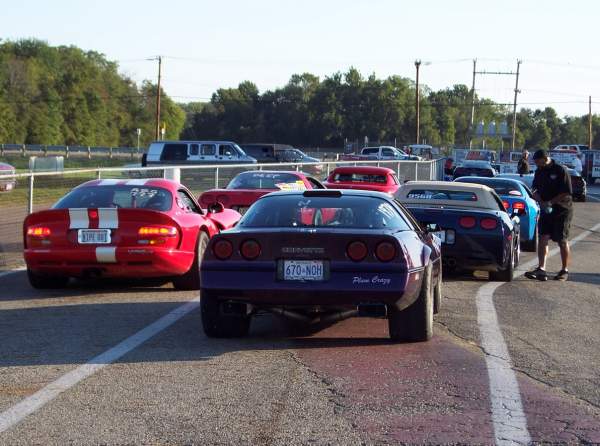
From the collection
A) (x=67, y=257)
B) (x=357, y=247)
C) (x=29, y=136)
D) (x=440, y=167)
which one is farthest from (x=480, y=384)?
A: (x=29, y=136)

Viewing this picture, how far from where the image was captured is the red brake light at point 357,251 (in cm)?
804

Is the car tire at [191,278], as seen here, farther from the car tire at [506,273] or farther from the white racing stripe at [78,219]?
the car tire at [506,273]

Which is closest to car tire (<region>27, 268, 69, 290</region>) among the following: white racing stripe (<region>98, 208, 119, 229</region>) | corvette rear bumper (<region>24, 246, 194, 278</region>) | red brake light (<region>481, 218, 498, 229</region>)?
corvette rear bumper (<region>24, 246, 194, 278</region>)

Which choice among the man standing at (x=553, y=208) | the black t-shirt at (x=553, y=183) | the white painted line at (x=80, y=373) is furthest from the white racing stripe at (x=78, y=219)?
the black t-shirt at (x=553, y=183)

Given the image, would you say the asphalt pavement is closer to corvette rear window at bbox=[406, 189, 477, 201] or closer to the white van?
corvette rear window at bbox=[406, 189, 477, 201]

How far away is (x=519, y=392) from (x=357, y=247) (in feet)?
6.30

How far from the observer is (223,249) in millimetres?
8219

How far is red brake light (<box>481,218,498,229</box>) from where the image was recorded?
1285cm

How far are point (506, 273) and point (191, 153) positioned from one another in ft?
111

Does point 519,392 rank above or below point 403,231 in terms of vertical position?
below

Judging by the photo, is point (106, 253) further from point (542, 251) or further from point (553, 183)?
point (553, 183)

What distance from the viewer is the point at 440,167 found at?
172 feet

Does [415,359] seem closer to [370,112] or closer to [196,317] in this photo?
[196,317]

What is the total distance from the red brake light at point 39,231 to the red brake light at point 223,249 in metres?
3.47
